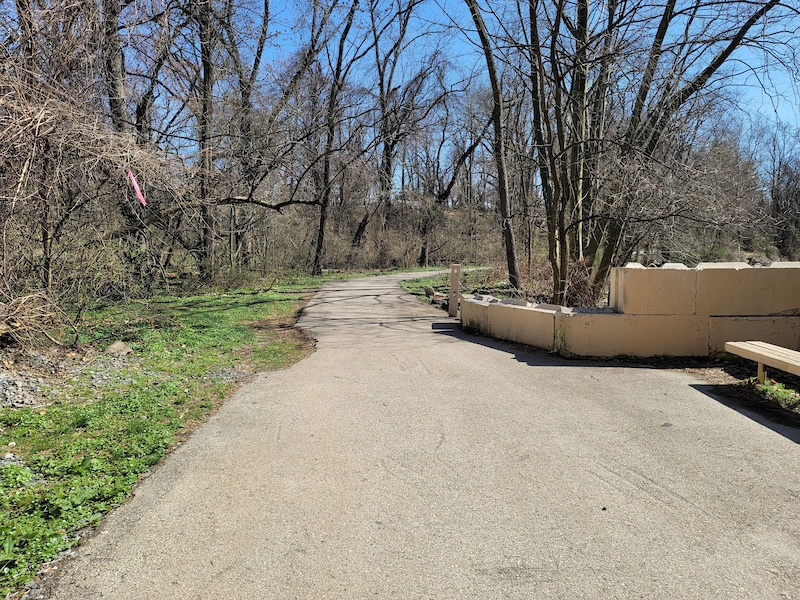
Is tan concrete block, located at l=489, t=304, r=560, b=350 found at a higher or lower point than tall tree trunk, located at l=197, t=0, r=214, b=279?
lower

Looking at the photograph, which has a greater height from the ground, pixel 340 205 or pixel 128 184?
pixel 340 205

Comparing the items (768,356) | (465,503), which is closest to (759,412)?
(768,356)

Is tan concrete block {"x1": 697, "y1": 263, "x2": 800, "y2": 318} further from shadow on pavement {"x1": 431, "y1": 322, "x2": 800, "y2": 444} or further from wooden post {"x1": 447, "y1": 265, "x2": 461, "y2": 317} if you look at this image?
Result: wooden post {"x1": 447, "y1": 265, "x2": 461, "y2": 317}

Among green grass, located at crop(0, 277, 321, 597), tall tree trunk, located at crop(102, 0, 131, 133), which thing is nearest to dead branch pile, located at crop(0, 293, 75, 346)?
green grass, located at crop(0, 277, 321, 597)

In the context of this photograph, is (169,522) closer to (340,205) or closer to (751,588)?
(751,588)

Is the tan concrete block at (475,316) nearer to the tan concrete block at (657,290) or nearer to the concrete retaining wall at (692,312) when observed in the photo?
the concrete retaining wall at (692,312)

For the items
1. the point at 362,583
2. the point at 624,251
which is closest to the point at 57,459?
the point at 362,583

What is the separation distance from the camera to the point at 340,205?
34.8m

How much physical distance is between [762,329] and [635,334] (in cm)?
153

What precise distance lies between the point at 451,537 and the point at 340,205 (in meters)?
33.0

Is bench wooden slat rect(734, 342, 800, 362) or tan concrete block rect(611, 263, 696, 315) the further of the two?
tan concrete block rect(611, 263, 696, 315)

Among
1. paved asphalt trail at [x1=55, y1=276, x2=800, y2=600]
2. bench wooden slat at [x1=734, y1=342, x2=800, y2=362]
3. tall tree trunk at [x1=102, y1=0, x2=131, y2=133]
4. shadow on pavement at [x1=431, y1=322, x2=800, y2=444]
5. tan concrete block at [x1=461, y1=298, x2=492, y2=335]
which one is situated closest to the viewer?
paved asphalt trail at [x1=55, y1=276, x2=800, y2=600]

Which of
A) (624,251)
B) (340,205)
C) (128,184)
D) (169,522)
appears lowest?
(169,522)

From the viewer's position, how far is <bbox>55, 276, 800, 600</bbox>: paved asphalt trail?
252cm
